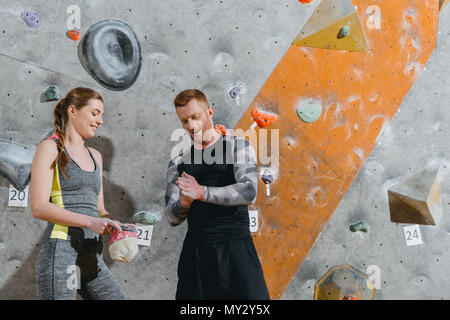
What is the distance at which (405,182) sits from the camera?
2320mm

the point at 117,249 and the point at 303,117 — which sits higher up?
the point at 303,117

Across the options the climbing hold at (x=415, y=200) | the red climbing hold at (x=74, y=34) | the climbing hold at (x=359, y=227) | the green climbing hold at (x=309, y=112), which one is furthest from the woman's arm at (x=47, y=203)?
the climbing hold at (x=415, y=200)

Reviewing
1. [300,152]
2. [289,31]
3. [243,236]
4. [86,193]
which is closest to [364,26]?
[289,31]

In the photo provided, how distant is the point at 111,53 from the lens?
2037 mm

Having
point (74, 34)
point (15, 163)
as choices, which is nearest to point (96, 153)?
point (15, 163)

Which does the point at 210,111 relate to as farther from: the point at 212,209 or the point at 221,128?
the point at 212,209

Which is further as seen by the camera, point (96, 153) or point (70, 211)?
point (96, 153)

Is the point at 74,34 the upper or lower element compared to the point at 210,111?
upper

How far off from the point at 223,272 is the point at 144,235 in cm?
51

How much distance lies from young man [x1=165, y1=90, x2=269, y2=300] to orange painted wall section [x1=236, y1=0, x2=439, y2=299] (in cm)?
28

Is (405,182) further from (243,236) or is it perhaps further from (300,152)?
(243,236)

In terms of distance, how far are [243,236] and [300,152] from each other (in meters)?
0.63

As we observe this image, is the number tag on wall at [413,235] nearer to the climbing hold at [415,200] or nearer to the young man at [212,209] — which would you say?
the climbing hold at [415,200]

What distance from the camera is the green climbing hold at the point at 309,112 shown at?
7.29 feet
